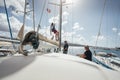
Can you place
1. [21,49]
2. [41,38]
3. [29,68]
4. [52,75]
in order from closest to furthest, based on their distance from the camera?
[52,75], [29,68], [21,49], [41,38]

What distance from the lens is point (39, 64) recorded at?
1.99 m

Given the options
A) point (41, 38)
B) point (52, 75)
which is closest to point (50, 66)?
point (52, 75)

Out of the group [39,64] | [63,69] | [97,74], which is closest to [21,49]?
[39,64]

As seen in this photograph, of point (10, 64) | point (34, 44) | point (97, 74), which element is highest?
point (34, 44)

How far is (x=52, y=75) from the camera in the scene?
5.52ft

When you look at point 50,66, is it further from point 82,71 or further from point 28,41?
point 28,41

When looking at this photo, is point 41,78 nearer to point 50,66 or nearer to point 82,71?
point 50,66

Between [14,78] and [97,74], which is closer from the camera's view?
[14,78]

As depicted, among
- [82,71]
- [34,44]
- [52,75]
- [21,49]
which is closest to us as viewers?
[52,75]

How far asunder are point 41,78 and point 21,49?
1.38m

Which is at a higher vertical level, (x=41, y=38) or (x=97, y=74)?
(x=41, y=38)

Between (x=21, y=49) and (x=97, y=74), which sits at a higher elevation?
(x=21, y=49)

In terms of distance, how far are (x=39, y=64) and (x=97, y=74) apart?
0.79m

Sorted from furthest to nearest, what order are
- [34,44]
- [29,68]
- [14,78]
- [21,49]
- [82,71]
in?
[34,44]
[21,49]
[82,71]
[29,68]
[14,78]
